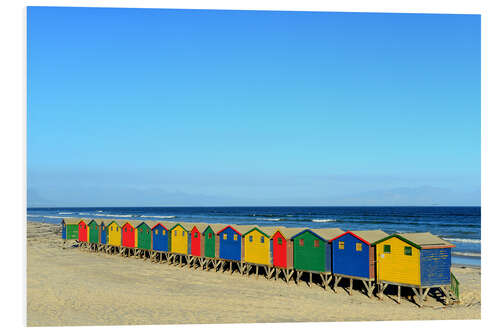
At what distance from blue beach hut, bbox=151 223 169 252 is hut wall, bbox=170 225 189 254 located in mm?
648

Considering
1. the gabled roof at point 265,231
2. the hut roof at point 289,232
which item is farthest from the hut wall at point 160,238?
the hut roof at point 289,232

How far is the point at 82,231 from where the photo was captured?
50.9m

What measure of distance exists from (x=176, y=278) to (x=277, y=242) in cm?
707

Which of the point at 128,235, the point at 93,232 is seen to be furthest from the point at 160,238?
the point at 93,232

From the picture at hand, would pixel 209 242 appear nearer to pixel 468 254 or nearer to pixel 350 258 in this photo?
pixel 350 258

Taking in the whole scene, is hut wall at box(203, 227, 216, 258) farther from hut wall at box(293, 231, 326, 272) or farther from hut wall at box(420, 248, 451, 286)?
hut wall at box(420, 248, 451, 286)

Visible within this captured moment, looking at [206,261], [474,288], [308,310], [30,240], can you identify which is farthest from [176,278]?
[30,240]

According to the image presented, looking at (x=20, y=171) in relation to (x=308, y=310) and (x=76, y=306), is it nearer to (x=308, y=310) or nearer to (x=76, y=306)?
(x=76, y=306)

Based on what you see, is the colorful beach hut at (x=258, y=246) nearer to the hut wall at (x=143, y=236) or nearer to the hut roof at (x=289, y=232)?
the hut roof at (x=289, y=232)

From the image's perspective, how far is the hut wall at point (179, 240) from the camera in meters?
38.1

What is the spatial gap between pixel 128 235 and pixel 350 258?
931 inches

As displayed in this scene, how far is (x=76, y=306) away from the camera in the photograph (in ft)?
78.6

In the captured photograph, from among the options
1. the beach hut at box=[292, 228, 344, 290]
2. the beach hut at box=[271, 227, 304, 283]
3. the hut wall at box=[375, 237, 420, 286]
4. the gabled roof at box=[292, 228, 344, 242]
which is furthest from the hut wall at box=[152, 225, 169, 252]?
the hut wall at box=[375, 237, 420, 286]

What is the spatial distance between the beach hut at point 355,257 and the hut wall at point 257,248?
5.39m
